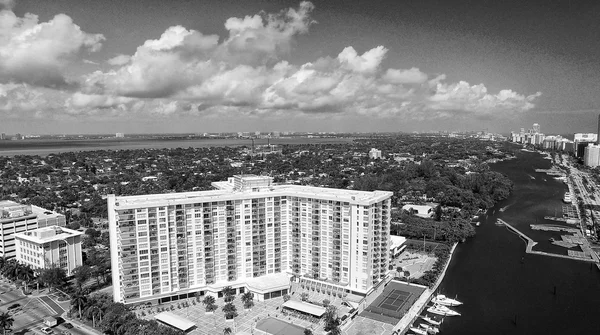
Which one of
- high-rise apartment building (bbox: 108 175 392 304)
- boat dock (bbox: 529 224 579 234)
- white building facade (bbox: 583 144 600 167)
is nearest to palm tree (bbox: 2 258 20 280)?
high-rise apartment building (bbox: 108 175 392 304)

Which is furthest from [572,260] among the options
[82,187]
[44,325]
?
[82,187]

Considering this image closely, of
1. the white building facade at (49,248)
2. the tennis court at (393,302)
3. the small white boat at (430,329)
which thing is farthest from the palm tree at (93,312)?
the small white boat at (430,329)

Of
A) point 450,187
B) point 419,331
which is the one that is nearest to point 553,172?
point 450,187

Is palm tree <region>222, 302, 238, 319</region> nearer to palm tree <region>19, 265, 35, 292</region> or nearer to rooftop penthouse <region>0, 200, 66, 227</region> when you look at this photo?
palm tree <region>19, 265, 35, 292</region>

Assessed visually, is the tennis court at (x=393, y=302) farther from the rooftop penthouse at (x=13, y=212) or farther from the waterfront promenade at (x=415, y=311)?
the rooftop penthouse at (x=13, y=212)

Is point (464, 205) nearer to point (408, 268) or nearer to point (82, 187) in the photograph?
point (408, 268)

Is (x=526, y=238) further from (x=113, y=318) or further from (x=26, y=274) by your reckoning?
(x=26, y=274)
